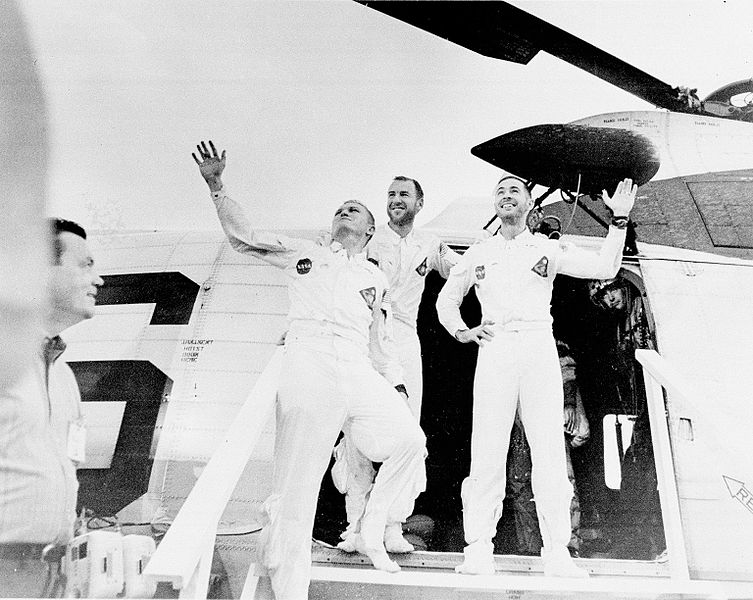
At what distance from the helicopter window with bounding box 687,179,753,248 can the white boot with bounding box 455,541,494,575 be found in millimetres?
1355

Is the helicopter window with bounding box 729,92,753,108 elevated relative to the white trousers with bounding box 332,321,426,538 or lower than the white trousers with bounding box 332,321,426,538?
elevated

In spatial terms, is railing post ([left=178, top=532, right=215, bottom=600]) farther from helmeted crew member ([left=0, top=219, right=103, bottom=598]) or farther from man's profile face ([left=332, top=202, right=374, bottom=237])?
man's profile face ([left=332, top=202, right=374, bottom=237])

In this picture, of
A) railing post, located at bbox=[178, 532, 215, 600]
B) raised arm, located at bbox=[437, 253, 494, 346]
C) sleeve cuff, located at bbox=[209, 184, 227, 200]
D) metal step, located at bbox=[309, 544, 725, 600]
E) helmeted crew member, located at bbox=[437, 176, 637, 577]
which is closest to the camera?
railing post, located at bbox=[178, 532, 215, 600]

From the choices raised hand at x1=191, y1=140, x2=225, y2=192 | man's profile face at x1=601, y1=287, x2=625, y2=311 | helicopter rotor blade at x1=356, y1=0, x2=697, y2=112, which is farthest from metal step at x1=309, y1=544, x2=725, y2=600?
helicopter rotor blade at x1=356, y1=0, x2=697, y2=112

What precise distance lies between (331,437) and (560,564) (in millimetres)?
816

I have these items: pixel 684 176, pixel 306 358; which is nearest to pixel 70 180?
pixel 306 358

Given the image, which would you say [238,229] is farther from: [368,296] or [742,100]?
[742,100]

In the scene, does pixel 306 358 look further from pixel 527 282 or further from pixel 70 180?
pixel 70 180

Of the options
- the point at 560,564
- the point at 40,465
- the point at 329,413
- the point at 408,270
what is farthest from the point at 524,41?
the point at 40,465

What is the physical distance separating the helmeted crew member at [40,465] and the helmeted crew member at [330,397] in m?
0.65

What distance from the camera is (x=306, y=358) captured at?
2178 mm

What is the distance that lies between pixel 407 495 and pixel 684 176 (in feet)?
4.98

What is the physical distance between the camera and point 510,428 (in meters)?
2.19

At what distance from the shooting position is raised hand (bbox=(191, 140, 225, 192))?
2.39 meters
